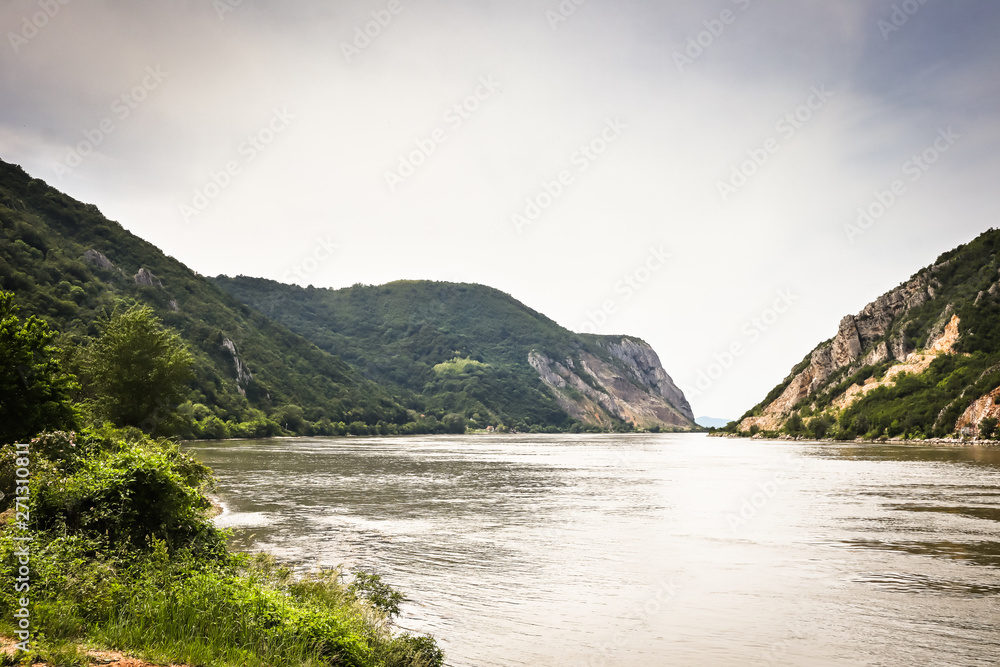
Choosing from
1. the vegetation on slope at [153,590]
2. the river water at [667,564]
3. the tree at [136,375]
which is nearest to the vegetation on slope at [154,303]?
the tree at [136,375]

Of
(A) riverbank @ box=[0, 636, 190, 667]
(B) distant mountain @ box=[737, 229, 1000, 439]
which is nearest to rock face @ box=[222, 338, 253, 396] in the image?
(B) distant mountain @ box=[737, 229, 1000, 439]

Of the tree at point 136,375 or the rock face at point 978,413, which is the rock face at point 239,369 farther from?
the rock face at point 978,413

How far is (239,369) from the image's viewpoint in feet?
527

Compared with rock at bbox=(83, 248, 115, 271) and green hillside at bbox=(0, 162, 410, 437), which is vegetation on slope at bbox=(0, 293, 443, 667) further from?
rock at bbox=(83, 248, 115, 271)

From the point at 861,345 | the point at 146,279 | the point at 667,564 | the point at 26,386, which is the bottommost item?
the point at 667,564

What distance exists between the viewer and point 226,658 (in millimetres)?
8648

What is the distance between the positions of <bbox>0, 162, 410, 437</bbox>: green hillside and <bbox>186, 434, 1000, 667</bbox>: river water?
85564 millimetres

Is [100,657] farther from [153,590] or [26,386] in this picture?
[26,386]

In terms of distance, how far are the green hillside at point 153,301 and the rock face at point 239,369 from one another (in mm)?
353

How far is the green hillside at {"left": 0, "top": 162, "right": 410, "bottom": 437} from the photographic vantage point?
382ft

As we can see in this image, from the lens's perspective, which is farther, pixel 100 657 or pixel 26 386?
pixel 26 386

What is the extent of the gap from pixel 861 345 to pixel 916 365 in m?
34.2

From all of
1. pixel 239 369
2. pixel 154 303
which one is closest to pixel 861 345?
pixel 239 369

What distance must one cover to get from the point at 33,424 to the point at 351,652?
757 inches
